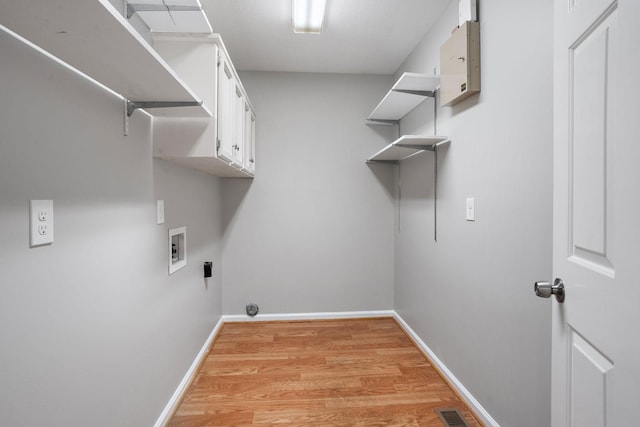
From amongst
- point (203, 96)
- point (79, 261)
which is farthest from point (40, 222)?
point (203, 96)

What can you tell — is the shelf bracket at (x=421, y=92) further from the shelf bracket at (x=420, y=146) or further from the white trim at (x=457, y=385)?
the white trim at (x=457, y=385)

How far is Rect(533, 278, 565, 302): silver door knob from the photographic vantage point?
2.69 ft

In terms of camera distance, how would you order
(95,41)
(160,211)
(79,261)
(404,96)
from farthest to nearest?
(404,96), (160,211), (79,261), (95,41)

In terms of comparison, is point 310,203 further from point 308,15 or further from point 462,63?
point 462,63

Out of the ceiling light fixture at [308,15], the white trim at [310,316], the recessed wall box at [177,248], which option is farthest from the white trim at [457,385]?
the ceiling light fixture at [308,15]

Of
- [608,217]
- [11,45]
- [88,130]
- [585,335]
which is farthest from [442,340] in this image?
[11,45]

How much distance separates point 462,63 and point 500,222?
0.92 metres

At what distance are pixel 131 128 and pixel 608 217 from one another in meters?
1.72

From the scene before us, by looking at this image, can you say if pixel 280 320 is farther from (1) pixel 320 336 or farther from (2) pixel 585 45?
(2) pixel 585 45

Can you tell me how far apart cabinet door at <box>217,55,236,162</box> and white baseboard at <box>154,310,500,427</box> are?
1.48m

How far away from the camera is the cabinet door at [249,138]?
242 cm

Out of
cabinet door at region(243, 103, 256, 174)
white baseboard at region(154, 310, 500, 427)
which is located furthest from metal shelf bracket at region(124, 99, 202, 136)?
white baseboard at region(154, 310, 500, 427)

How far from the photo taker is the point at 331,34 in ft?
7.60

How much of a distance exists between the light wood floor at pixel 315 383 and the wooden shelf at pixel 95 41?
1742 mm
